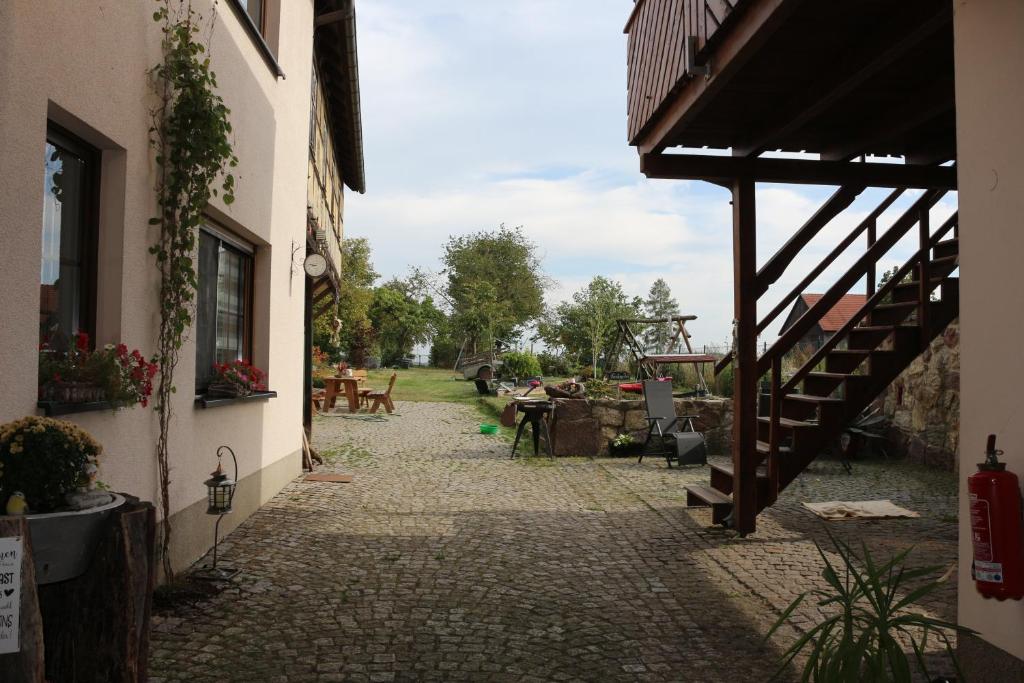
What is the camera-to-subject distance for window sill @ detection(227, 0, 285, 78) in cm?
573

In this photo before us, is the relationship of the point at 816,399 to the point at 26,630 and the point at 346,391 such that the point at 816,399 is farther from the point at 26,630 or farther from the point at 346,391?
the point at 346,391

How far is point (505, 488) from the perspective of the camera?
816cm

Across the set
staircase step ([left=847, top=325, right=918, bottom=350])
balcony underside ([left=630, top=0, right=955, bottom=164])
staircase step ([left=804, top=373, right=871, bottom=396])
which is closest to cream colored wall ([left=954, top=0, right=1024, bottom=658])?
balcony underside ([left=630, top=0, right=955, bottom=164])

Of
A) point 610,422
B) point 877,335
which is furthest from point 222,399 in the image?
point 610,422

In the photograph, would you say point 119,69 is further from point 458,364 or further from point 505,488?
point 458,364

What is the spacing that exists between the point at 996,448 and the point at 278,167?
621 centimetres

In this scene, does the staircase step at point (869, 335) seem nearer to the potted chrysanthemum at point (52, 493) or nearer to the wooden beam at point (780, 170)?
the wooden beam at point (780, 170)

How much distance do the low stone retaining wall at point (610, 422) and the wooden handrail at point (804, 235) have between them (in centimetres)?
503

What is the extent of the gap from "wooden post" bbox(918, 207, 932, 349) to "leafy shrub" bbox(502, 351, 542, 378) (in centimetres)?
1952

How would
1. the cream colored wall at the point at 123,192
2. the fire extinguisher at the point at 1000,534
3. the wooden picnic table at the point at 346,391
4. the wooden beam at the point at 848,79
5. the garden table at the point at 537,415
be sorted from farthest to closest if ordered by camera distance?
the wooden picnic table at the point at 346,391 → the garden table at the point at 537,415 → the wooden beam at the point at 848,79 → the cream colored wall at the point at 123,192 → the fire extinguisher at the point at 1000,534

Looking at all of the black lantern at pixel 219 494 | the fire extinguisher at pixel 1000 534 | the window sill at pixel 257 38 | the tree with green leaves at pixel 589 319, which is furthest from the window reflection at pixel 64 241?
the tree with green leaves at pixel 589 319

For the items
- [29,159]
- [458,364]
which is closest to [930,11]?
[29,159]

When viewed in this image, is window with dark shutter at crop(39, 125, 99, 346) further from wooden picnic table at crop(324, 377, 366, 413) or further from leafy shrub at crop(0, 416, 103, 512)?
wooden picnic table at crop(324, 377, 366, 413)

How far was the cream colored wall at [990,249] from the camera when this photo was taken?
→ 8.86 feet
